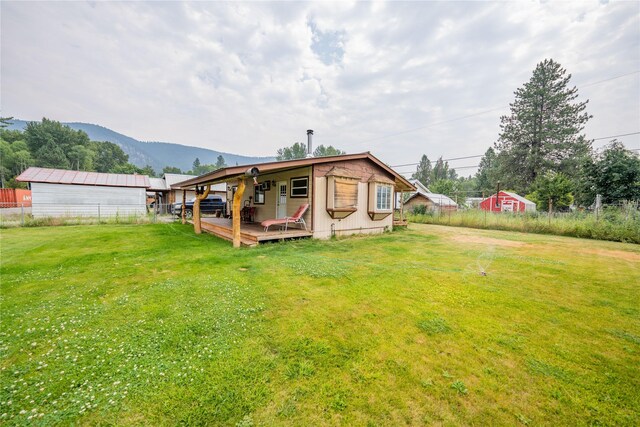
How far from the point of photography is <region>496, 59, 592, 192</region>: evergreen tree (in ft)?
82.0

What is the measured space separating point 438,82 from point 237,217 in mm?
16224

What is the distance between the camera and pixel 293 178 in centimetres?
902

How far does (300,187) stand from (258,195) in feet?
11.3

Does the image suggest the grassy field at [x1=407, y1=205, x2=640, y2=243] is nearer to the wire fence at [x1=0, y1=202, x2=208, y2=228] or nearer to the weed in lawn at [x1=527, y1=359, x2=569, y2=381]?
the weed in lawn at [x1=527, y1=359, x2=569, y2=381]

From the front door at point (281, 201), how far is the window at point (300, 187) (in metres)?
0.59

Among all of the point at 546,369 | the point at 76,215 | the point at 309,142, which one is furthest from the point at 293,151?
the point at 546,369

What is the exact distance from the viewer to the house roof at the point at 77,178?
599 inches

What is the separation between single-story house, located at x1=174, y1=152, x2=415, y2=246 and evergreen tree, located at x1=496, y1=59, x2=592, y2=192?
85.4 ft

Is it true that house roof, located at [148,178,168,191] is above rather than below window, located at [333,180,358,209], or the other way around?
above

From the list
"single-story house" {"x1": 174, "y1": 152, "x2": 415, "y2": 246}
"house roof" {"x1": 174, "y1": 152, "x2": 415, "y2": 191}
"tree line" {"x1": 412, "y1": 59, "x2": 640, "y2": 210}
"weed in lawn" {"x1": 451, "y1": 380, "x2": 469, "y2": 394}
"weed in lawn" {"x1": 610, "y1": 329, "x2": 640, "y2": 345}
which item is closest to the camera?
"weed in lawn" {"x1": 451, "y1": 380, "x2": 469, "y2": 394}

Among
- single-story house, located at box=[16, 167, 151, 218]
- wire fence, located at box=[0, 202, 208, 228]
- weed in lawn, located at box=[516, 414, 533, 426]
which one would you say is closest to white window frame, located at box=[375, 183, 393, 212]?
weed in lawn, located at box=[516, 414, 533, 426]

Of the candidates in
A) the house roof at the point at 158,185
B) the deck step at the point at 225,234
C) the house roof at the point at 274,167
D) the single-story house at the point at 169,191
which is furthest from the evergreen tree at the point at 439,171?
the deck step at the point at 225,234

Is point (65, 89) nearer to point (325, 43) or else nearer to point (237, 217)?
point (325, 43)

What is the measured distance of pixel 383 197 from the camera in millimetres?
10414
